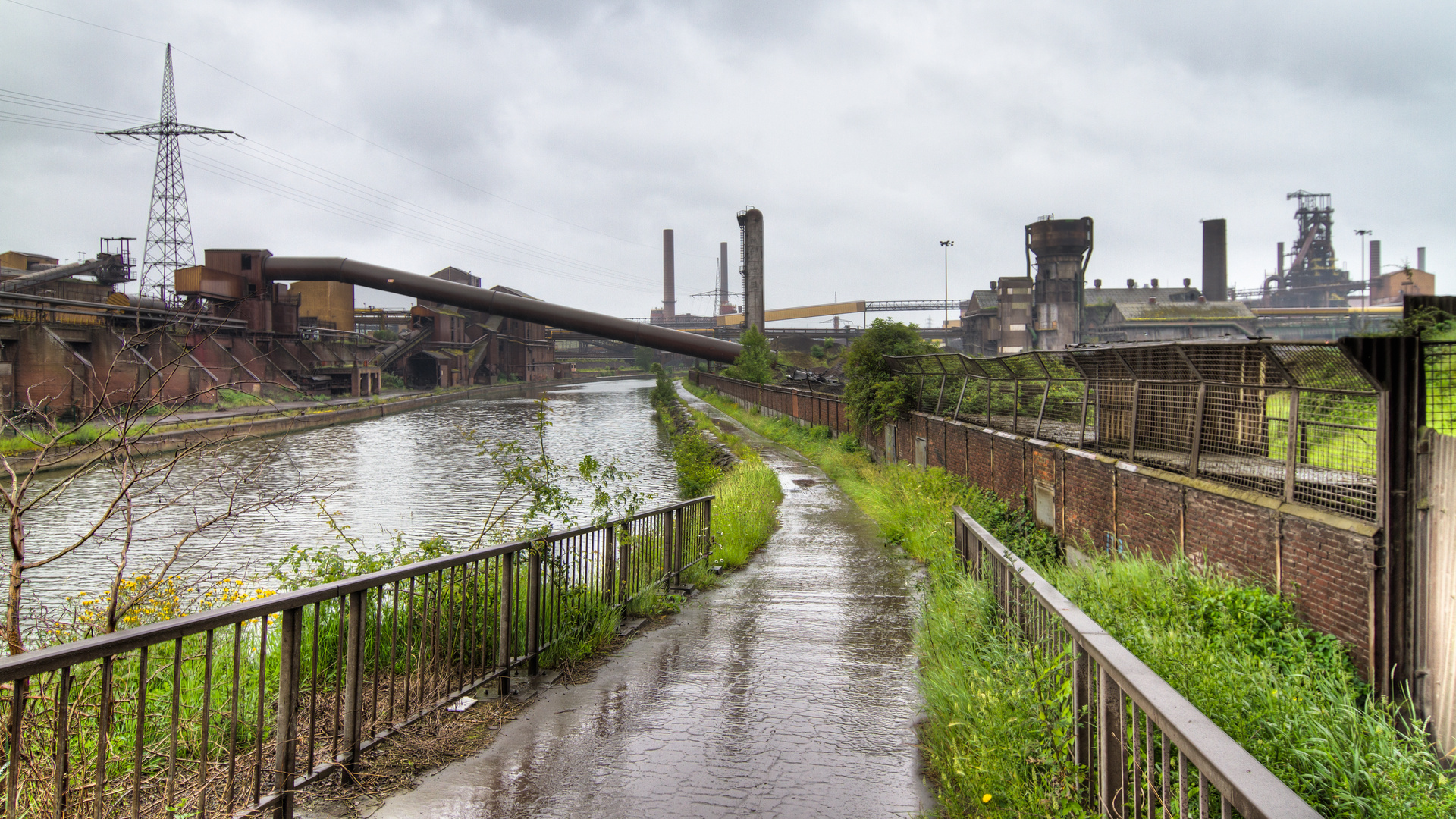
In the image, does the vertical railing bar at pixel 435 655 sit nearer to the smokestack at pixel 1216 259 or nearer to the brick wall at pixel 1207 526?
the brick wall at pixel 1207 526

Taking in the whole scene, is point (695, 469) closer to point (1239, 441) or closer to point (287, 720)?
point (1239, 441)

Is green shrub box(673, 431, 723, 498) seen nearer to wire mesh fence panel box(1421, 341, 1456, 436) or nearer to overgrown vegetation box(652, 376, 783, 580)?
overgrown vegetation box(652, 376, 783, 580)

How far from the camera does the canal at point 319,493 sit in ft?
36.1

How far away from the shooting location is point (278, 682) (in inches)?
185

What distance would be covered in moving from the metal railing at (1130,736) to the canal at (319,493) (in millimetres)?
3568

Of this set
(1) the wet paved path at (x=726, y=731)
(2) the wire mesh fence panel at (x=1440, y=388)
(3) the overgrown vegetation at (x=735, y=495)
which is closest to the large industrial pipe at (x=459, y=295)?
(3) the overgrown vegetation at (x=735, y=495)

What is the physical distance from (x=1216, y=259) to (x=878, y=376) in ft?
230

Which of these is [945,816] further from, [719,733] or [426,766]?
[426,766]

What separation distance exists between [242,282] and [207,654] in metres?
48.7

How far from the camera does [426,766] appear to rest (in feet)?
12.5

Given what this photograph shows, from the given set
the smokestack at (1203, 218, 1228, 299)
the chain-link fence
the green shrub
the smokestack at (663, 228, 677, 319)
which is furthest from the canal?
the smokestack at (663, 228, 677, 319)

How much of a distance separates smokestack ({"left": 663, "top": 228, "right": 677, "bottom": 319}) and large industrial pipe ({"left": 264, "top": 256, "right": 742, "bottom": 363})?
87837 mm

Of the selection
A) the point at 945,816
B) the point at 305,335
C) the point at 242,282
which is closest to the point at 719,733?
the point at 945,816

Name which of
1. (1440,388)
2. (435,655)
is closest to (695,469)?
(435,655)
